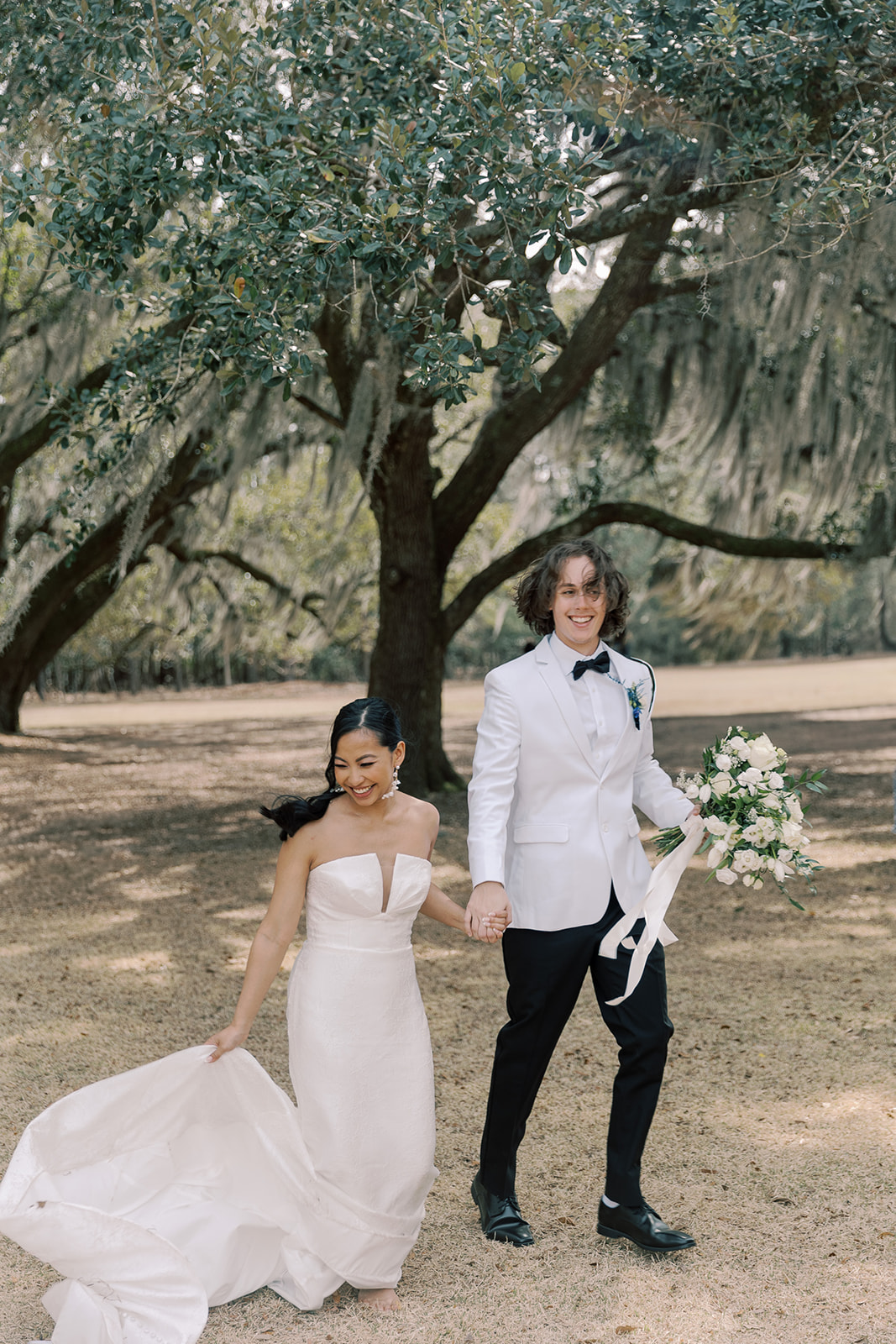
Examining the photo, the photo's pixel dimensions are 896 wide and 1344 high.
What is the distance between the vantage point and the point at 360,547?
60.7 ft

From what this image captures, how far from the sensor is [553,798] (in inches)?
110

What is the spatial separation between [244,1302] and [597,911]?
3.71ft

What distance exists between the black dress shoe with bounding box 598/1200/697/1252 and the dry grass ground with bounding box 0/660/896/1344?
3 cm

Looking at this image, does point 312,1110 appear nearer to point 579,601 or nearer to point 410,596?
point 579,601

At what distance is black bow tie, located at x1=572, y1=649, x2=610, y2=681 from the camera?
2826 millimetres

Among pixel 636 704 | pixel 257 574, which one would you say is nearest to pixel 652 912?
pixel 636 704

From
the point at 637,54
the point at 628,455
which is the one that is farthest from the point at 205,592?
the point at 637,54

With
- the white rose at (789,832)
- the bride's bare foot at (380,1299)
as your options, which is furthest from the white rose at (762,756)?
the bride's bare foot at (380,1299)

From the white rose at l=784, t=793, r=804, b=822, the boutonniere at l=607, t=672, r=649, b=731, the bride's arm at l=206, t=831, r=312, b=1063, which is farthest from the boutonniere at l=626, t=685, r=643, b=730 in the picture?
the bride's arm at l=206, t=831, r=312, b=1063

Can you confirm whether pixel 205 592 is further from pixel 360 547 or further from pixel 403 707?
pixel 403 707

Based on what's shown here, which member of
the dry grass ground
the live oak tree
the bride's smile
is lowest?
the dry grass ground

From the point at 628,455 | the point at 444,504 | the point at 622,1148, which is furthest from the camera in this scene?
the point at 628,455

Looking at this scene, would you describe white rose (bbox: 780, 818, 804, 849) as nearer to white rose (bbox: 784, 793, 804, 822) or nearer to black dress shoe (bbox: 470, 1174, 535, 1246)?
white rose (bbox: 784, 793, 804, 822)

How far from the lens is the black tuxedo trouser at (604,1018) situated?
9.04ft
